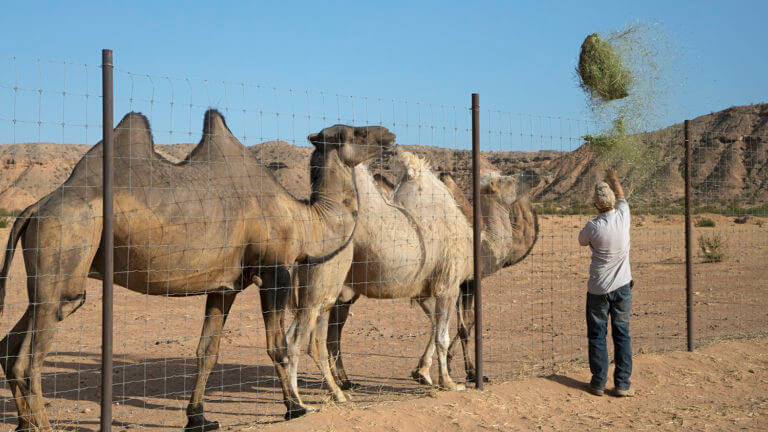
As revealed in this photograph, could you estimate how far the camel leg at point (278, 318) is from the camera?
242 inches

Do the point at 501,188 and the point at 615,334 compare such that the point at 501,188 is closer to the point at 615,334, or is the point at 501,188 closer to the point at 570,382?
the point at 615,334

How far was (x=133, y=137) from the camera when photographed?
18.4 ft

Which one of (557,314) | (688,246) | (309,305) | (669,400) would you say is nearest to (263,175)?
(309,305)

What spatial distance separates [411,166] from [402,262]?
140 cm

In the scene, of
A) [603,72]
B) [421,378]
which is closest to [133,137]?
[421,378]

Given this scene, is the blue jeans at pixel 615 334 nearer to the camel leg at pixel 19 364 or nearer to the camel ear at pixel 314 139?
the camel ear at pixel 314 139

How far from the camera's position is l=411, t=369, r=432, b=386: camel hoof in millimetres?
7598

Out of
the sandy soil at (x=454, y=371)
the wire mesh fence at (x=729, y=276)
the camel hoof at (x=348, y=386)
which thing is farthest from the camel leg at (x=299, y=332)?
the wire mesh fence at (x=729, y=276)

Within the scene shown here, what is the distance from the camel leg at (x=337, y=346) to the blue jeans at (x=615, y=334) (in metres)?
2.60

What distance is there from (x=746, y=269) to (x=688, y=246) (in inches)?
427

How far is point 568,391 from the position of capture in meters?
7.03

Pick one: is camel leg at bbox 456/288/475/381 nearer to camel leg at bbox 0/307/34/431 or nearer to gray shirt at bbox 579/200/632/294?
gray shirt at bbox 579/200/632/294

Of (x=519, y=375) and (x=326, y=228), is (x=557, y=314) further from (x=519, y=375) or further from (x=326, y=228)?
(x=326, y=228)

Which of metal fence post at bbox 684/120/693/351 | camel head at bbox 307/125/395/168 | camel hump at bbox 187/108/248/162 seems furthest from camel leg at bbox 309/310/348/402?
metal fence post at bbox 684/120/693/351
